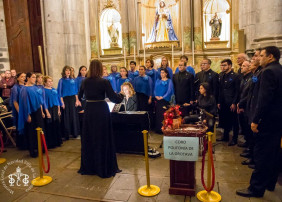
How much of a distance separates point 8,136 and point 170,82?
4211mm

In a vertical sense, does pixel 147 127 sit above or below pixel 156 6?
below

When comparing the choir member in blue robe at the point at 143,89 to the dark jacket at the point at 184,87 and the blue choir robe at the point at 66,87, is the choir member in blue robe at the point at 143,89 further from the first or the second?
the blue choir robe at the point at 66,87

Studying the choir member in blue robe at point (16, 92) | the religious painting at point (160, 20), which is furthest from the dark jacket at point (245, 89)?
the religious painting at point (160, 20)

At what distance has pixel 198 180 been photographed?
3.83 metres

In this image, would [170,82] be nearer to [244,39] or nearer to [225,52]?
[244,39]

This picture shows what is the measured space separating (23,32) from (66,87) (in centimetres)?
435

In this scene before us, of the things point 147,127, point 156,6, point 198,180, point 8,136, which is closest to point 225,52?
point 156,6

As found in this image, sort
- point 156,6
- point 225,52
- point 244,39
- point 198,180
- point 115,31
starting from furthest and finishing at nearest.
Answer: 1. point 115,31
2. point 156,6
3. point 225,52
4. point 244,39
5. point 198,180

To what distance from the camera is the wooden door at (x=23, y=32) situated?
9.07m

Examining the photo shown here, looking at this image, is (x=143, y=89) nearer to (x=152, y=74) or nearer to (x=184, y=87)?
(x=152, y=74)

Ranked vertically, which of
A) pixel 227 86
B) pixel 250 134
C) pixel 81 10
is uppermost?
pixel 81 10

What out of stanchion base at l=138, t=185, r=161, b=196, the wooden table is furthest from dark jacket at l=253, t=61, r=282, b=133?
stanchion base at l=138, t=185, r=161, b=196

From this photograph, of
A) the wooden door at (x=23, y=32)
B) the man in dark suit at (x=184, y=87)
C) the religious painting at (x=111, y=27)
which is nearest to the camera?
the man in dark suit at (x=184, y=87)

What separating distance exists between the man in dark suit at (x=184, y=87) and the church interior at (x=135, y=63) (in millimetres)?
121
